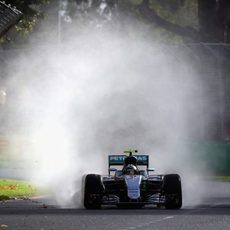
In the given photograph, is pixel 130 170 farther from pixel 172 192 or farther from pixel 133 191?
pixel 172 192

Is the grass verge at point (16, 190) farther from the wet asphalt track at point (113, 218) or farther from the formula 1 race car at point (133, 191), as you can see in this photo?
the formula 1 race car at point (133, 191)

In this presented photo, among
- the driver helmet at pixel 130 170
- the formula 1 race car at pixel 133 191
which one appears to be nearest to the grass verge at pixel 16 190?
the driver helmet at pixel 130 170

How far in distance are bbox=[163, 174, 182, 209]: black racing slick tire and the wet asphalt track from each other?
1.00 feet

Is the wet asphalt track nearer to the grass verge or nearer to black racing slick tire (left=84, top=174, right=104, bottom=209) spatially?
black racing slick tire (left=84, top=174, right=104, bottom=209)

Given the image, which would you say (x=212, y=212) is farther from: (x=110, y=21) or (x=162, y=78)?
(x=110, y=21)

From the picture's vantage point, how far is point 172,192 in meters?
23.3

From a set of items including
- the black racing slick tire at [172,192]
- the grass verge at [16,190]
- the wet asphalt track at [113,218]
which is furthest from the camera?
the grass verge at [16,190]

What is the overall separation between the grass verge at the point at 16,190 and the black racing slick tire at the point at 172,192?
18.9ft

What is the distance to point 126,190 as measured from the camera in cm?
2364

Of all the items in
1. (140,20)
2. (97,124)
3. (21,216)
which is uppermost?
(140,20)

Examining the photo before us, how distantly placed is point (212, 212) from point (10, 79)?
68.7 ft

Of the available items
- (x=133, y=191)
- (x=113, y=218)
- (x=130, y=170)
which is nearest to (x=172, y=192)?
(x=133, y=191)

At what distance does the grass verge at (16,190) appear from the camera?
96.7 ft

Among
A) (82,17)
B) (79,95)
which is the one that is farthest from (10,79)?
(82,17)
